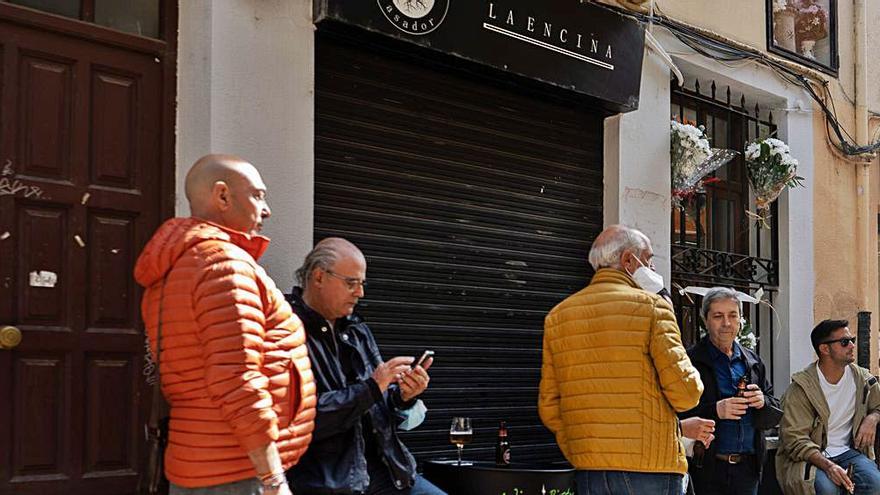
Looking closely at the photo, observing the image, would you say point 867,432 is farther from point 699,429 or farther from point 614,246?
point 614,246

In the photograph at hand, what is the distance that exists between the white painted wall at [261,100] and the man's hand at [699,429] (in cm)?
209

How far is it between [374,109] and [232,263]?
7.54 feet

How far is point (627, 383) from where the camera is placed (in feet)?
14.1

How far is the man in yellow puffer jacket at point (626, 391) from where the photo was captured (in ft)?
14.0

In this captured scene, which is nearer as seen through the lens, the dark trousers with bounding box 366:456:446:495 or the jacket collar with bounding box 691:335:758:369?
the dark trousers with bounding box 366:456:446:495

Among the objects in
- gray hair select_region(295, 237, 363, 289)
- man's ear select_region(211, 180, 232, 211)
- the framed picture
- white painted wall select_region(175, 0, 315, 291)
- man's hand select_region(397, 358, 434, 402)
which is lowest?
man's hand select_region(397, 358, 434, 402)

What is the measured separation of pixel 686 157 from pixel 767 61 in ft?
5.25

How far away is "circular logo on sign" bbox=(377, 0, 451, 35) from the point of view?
16.4 ft

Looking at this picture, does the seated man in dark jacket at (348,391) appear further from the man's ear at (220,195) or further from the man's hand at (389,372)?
the man's ear at (220,195)

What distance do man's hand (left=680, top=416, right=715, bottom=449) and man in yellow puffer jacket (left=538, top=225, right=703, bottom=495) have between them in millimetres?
484

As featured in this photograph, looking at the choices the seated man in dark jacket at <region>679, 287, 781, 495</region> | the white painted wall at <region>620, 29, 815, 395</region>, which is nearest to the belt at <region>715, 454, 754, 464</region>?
the seated man in dark jacket at <region>679, 287, 781, 495</region>

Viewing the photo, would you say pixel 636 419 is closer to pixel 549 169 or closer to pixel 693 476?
pixel 693 476

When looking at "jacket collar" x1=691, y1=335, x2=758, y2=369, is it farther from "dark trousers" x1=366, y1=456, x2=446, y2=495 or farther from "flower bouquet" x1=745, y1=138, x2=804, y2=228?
"flower bouquet" x1=745, y1=138, x2=804, y2=228

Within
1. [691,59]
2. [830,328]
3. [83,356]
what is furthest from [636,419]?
[691,59]
